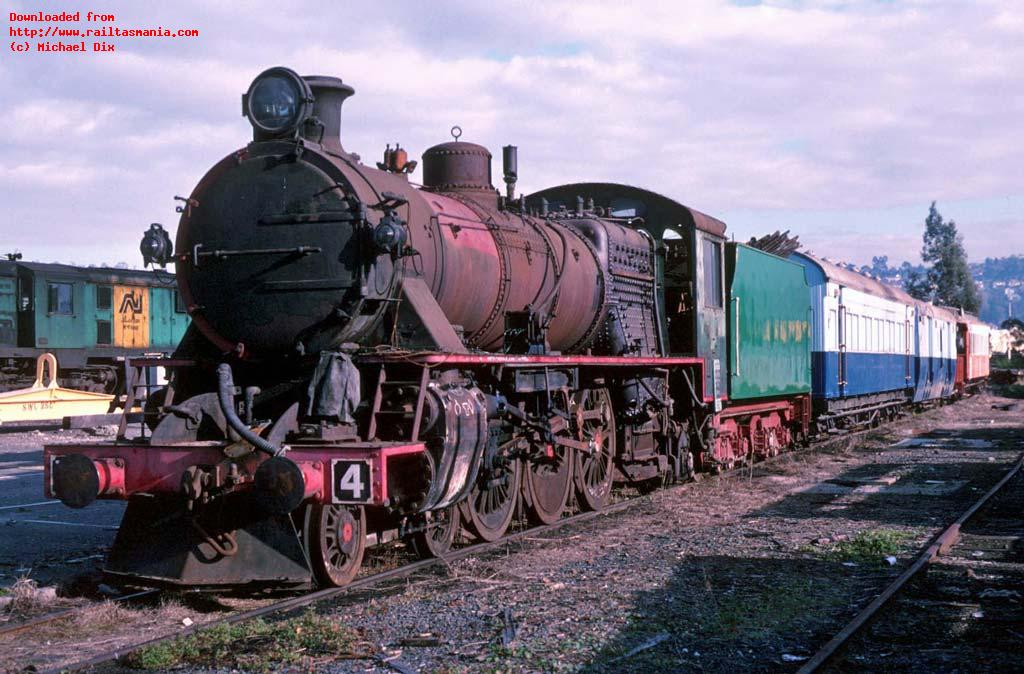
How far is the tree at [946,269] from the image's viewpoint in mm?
89250

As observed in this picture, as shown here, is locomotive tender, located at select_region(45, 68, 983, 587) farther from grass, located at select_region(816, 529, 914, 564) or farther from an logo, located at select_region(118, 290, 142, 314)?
an logo, located at select_region(118, 290, 142, 314)

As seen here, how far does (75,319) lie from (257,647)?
73.3 feet

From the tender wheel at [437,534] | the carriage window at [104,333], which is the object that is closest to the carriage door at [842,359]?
the tender wheel at [437,534]

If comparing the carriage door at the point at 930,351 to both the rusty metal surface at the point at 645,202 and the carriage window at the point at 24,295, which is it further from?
the carriage window at the point at 24,295

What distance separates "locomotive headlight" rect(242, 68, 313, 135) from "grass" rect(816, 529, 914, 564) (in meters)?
5.38

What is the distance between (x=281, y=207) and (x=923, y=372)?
2632 cm

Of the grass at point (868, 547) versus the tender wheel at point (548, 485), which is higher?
the tender wheel at point (548, 485)

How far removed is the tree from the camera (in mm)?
89250

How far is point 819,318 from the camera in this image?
802 inches

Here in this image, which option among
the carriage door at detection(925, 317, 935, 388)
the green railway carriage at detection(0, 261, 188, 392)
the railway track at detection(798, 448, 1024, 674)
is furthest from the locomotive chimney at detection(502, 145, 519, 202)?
the carriage door at detection(925, 317, 935, 388)

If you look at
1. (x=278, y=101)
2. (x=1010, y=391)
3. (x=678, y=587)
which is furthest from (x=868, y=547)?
(x=1010, y=391)

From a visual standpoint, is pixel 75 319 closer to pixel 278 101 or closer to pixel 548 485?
pixel 548 485

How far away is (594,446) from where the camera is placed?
35.0ft

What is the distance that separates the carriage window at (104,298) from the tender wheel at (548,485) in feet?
63.7
